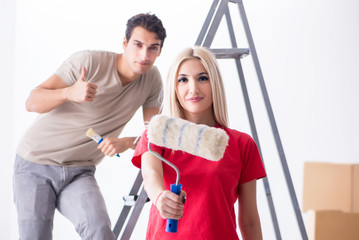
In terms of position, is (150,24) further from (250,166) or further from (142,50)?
(250,166)

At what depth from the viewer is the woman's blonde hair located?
131cm

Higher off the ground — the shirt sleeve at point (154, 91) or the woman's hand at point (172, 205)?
the shirt sleeve at point (154, 91)

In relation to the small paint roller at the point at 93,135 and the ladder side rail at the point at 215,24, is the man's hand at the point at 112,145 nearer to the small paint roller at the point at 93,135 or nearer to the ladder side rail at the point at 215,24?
the small paint roller at the point at 93,135

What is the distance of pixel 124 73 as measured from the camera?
1.79m

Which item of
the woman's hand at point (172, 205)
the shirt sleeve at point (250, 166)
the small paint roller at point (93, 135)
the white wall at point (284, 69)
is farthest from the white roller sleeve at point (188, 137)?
the white wall at point (284, 69)

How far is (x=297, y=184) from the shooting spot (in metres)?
2.80

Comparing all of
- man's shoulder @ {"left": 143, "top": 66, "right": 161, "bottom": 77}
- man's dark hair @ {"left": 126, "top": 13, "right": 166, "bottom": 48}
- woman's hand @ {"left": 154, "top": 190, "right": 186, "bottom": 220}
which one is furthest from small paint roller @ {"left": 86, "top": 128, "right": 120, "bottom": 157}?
woman's hand @ {"left": 154, "top": 190, "right": 186, "bottom": 220}

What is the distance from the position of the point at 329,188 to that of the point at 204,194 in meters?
1.80

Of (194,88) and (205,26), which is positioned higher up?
(205,26)

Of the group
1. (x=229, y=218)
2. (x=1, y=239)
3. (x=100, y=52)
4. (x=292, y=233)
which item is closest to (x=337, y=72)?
(x=292, y=233)

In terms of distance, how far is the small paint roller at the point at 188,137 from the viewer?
108 centimetres

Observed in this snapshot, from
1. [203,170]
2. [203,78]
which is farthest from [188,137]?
[203,78]

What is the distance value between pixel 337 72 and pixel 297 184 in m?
0.76

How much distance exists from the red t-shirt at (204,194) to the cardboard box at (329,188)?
62.1 inches
